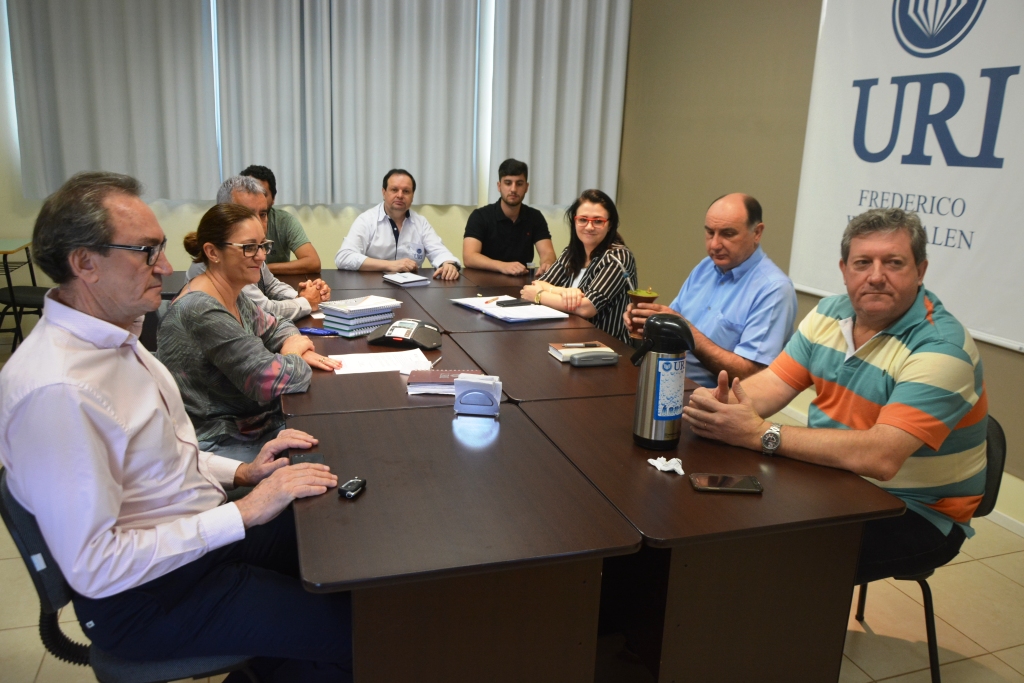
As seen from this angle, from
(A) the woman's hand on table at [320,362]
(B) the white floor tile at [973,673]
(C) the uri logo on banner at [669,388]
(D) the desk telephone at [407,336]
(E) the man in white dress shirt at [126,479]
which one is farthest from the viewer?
(D) the desk telephone at [407,336]

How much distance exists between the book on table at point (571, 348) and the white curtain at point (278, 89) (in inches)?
138

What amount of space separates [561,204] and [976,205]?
11.1ft

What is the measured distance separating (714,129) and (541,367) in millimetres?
3217

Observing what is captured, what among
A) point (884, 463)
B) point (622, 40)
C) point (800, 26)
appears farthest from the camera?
point (622, 40)

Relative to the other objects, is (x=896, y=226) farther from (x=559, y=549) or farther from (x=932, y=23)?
(x=932, y=23)

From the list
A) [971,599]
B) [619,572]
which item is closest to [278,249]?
[619,572]

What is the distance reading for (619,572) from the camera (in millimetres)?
1889

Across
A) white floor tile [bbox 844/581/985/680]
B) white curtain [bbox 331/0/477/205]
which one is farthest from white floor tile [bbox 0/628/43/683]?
white curtain [bbox 331/0/477/205]

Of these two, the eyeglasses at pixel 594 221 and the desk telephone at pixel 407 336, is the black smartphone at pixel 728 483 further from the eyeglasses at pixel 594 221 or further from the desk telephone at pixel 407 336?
the eyeglasses at pixel 594 221

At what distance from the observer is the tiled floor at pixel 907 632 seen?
7.03 feet

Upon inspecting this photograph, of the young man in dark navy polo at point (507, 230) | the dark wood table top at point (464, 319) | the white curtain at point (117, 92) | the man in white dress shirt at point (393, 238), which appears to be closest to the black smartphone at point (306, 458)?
the dark wood table top at point (464, 319)

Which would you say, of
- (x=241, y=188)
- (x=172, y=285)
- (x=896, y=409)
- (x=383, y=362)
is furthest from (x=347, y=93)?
(x=896, y=409)

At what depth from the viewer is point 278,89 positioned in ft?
17.4

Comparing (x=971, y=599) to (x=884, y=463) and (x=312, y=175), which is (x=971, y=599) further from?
(x=312, y=175)
